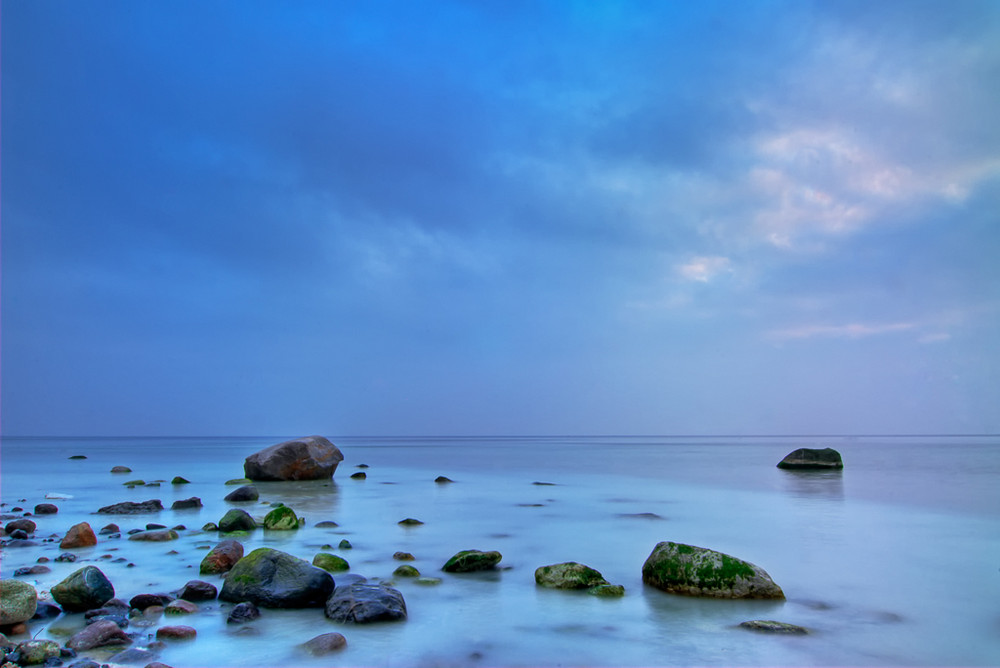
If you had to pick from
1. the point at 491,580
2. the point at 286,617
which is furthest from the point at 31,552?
the point at 491,580

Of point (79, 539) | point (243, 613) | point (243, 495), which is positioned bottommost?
point (243, 495)

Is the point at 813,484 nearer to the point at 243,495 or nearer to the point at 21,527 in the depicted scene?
the point at 243,495

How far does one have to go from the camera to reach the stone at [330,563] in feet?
26.7

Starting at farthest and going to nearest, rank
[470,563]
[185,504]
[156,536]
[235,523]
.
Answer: [185,504], [235,523], [156,536], [470,563]

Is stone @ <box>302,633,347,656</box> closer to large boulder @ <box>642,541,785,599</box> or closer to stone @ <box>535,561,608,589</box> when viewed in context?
stone @ <box>535,561,608,589</box>

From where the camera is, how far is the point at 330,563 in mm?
8211

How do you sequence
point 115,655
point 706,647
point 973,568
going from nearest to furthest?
point 115,655
point 706,647
point 973,568

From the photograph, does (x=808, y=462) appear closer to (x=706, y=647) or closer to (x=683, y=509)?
(x=683, y=509)

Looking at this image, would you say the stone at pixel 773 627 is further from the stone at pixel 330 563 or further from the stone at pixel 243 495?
the stone at pixel 243 495

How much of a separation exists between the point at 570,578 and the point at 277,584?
3179mm

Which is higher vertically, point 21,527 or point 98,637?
point 98,637

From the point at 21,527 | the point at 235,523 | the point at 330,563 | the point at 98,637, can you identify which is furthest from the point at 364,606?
the point at 21,527

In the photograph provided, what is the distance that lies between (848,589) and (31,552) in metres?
11.3

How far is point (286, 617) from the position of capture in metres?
6.16
